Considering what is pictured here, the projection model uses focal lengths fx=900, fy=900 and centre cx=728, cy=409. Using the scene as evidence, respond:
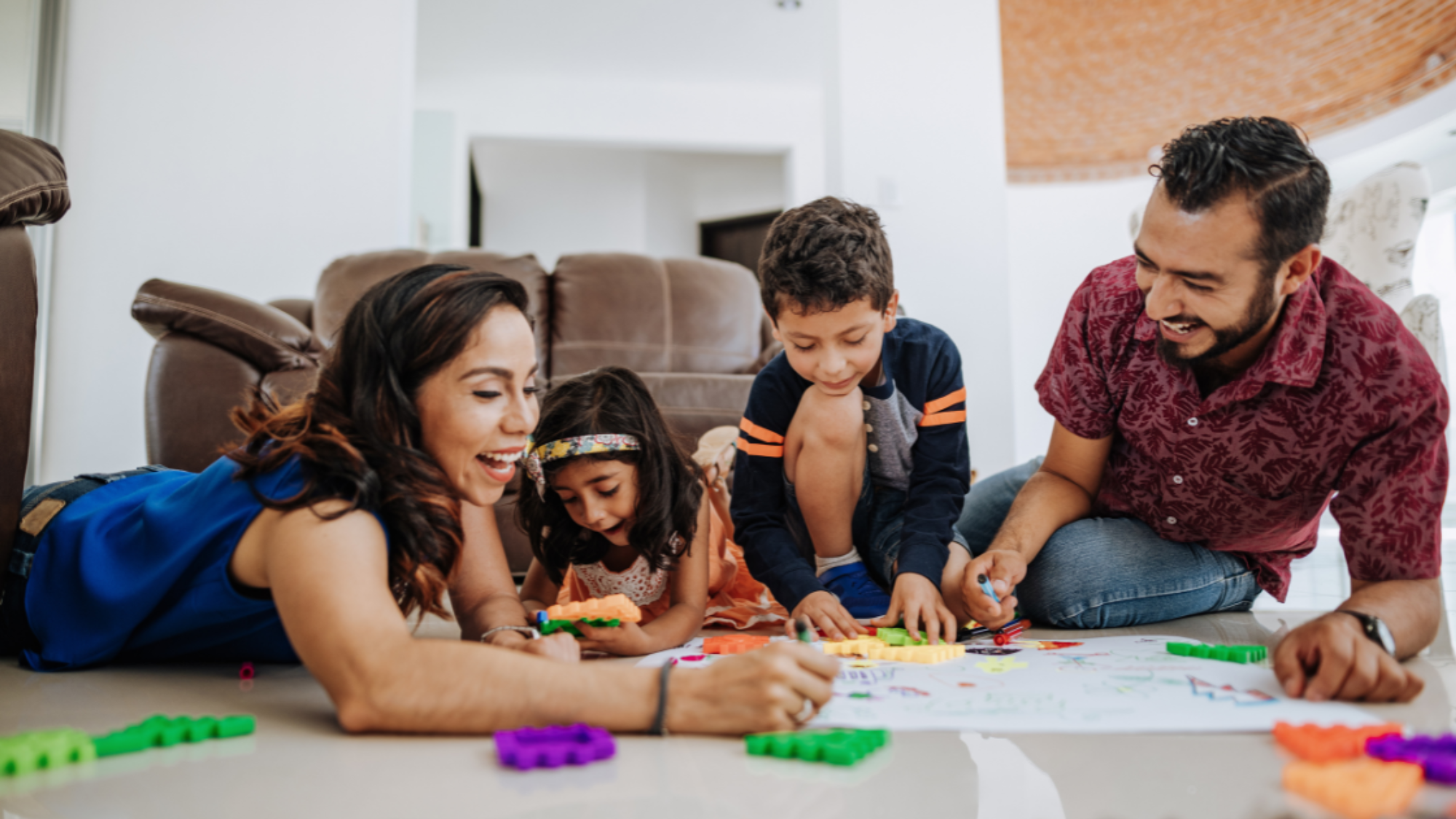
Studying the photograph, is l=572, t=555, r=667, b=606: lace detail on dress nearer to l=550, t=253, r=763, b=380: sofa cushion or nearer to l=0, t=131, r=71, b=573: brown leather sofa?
l=0, t=131, r=71, b=573: brown leather sofa

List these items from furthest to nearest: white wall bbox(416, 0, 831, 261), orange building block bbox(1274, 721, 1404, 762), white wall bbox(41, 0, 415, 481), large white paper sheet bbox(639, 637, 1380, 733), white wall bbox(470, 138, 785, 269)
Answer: white wall bbox(470, 138, 785, 269)
white wall bbox(416, 0, 831, 261)
white wall bbox(41, 0, 415, 481)
large white paper sheet bbox(639, 637, 1380, 733)
orange building block bbox(1274, 721, 1404, 762)

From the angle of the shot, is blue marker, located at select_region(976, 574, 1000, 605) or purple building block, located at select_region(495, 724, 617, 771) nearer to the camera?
purple building block, located at select_region(495, 724, 617, 771)

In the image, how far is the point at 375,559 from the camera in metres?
0.84

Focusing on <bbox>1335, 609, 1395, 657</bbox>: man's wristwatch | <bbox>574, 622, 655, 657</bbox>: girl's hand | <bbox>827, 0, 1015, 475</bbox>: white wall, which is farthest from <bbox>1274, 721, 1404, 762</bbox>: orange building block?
<bbox>827, 0, 1015, 475</bbox>: white wall

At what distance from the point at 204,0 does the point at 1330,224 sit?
12.7ft

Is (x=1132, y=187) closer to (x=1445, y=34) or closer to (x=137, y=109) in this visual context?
(x=1445, y=34)

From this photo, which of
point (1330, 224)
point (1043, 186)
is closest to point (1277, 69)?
point (1043, 186)

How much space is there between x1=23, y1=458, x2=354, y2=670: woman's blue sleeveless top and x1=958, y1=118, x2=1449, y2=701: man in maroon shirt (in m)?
0.94

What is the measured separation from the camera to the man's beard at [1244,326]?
1.12 meters

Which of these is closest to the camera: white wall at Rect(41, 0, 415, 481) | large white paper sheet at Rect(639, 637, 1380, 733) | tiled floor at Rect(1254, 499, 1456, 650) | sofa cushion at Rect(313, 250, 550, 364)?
large white paper sheet at Rect(639, 637, 1380, 733)

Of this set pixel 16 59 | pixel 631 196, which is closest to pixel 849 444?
pixel 16 59

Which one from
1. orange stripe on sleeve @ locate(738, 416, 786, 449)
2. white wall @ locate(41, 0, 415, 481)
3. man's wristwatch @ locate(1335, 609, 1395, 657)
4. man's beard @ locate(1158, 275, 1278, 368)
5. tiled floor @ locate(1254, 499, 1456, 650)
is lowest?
tiled floor @ locate(1254, 499, 1456, 650)

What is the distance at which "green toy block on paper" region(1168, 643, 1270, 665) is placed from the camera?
112cm

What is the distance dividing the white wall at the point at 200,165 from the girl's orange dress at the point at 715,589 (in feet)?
7.48
